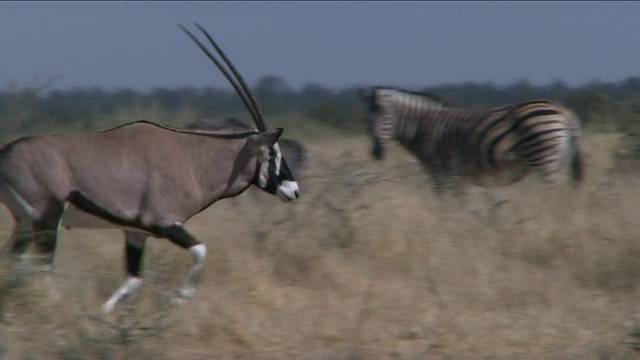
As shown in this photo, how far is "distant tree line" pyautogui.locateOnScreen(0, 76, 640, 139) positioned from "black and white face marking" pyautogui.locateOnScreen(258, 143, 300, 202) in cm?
299

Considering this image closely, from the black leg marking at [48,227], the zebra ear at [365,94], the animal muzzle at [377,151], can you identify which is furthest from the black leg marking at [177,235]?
the zebra ear at [365,94]

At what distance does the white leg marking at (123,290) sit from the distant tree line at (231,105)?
10.9ft

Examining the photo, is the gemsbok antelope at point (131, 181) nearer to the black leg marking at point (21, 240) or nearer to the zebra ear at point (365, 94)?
the black leg marking at point (21, 240)

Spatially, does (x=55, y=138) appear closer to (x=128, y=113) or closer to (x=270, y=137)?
(x=270, y=137)

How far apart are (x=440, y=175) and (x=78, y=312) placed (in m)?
6.10

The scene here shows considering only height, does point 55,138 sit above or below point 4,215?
above

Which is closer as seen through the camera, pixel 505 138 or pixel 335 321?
pixel 335 321

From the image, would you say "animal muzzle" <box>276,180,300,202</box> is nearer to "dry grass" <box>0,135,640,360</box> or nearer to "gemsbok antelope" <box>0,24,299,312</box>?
"gemsbok antelope" <box>0,24,299,312</box>

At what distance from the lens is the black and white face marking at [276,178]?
765 cm

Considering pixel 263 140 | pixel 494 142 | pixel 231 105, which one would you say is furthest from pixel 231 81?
pixel 231 105

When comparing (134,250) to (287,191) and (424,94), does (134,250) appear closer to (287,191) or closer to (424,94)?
(287,191)

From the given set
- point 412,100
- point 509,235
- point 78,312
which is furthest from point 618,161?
point 78,312

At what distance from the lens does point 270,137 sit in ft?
25.1

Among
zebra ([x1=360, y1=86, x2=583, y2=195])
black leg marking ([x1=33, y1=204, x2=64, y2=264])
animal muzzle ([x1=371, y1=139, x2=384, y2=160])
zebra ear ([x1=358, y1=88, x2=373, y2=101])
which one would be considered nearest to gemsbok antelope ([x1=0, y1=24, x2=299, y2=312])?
black leg marking ([x1=33, y1=204, x2=64, y2=264])
